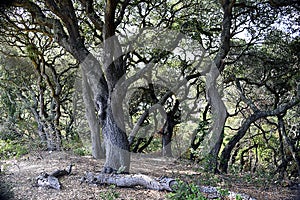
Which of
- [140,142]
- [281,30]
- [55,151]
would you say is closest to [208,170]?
[281,30]

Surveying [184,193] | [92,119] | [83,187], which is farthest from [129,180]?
[92,119]

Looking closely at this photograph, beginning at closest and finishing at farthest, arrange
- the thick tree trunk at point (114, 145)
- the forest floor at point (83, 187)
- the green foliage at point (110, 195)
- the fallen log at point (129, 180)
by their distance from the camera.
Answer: the green foliage at point (110, 195), the forest floor at point (83, 187), the fallen log at point (129, 180), the thick tree trunk at point (114, 145)

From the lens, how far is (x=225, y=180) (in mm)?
5633

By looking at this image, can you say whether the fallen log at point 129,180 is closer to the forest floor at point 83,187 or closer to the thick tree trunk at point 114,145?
the forest floor at point 83,187

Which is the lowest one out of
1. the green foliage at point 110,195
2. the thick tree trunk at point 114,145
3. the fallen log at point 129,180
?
the green foliage at point 110,195

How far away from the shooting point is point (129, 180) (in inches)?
190

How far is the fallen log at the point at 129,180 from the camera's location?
4.64 m

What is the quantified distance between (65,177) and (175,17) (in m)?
5.43

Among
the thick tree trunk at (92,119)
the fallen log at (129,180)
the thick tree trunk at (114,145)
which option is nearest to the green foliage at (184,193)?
the fallen log at (129,180)

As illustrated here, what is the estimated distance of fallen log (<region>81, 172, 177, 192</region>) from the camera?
464 cm

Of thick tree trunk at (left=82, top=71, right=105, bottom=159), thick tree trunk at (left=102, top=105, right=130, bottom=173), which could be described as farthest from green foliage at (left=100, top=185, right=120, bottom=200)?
thick tree trunk at (left=82, top=71, right=105, bottom=159)

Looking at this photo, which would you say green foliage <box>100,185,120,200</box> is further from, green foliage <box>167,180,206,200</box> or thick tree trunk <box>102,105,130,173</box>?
thick tree trunk <box>102,105,130,173</box>

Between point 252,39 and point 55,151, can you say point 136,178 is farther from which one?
point 252,39

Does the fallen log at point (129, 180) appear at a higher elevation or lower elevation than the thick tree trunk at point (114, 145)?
lower
